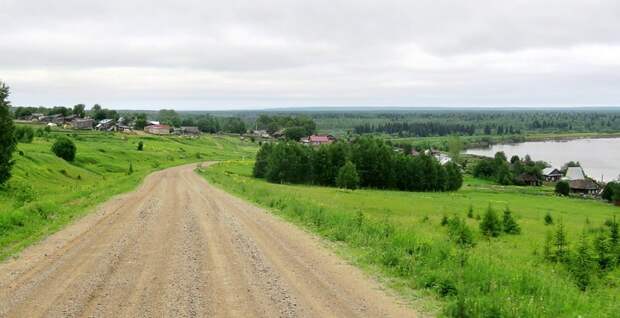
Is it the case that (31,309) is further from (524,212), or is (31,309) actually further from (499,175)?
(499,175)

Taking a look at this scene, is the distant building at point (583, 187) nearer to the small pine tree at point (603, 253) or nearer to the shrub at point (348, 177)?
the shrub at point (348, 177)

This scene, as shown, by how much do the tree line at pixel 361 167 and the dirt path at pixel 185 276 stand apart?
62326 mm

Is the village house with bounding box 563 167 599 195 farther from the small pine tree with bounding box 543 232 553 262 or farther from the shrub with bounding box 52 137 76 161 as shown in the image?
the small pine tree with bounding box 543 232 553 262

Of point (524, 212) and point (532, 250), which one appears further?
point (524, 212)

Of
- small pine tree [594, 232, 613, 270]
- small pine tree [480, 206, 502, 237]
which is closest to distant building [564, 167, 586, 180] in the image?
small pine tree [480, 206, 502, 237]

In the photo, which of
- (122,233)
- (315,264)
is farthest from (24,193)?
(315,264)

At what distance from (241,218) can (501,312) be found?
553 inches

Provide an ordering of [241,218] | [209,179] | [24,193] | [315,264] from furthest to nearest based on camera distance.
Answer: [209,179], [24,193], [241,218], [315,264]

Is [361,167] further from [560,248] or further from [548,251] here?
[560,248]

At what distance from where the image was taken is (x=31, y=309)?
1023cm

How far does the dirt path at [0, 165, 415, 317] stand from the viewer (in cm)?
1039

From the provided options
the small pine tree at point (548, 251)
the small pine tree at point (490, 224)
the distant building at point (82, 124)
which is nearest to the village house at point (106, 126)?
the distant building at point (82, 124)

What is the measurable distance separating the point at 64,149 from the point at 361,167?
41724mm

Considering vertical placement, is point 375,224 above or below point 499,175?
above
